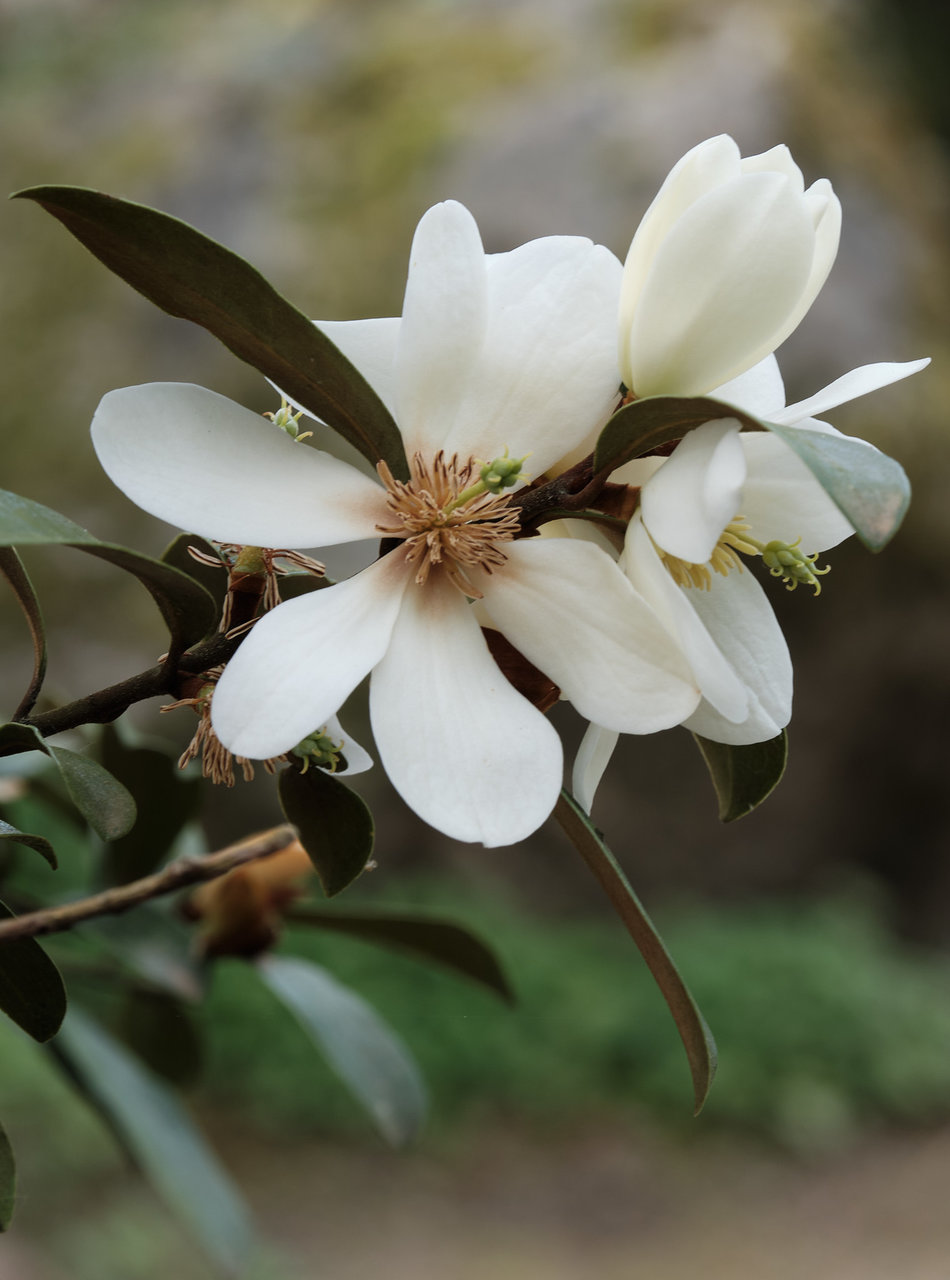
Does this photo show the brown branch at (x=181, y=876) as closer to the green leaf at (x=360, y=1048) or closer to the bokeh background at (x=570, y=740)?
the green leaf at (x=360, y=1048)

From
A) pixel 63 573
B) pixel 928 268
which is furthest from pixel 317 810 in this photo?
pixel 928 268

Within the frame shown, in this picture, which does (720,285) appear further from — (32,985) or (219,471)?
(32,985)

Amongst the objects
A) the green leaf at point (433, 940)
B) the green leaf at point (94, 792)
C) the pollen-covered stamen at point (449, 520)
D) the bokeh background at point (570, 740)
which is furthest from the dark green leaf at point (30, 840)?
the bokeh background at point (570, 740)

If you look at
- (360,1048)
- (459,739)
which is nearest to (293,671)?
(459,739)

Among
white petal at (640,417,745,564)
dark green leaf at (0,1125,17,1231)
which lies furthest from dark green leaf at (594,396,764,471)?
dark green leaf at (0,1125,17,1231)

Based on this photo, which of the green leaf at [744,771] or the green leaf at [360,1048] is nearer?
the green leaf at [744,771]

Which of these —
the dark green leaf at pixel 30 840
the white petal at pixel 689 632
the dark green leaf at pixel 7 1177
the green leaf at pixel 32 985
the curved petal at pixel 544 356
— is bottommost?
the dark green leaf at pixel 7 1177

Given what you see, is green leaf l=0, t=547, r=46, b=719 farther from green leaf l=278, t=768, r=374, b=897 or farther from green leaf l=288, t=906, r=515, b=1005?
green leaf l=288, t=906, r=515, b=1005
